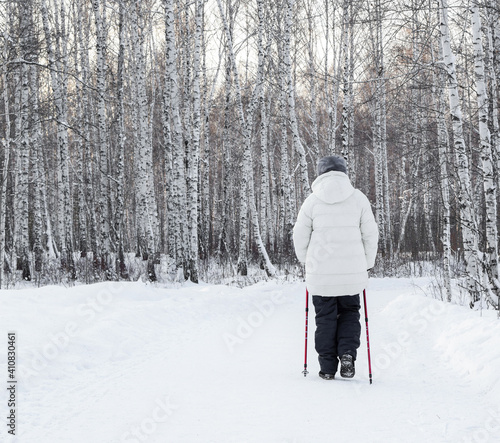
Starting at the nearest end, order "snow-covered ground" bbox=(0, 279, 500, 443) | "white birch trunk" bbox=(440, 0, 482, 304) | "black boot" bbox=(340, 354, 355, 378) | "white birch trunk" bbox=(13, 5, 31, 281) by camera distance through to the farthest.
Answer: "snow-covered ground" bbox=(0, 279, 500, 443) < "black boot" bbox=(340, 354, 355, 378) < "white birch trunk" bbox=(440, 0, 482, 304) < "white birch trunk" bbox=(13, 5, 31, 281)

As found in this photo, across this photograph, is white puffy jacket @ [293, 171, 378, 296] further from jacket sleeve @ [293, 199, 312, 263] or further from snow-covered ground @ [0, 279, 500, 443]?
snow-covered ground @ [0, 279, 500, 443]

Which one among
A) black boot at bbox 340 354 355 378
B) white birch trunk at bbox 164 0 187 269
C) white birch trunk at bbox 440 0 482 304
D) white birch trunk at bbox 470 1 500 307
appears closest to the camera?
black boot at bbox 340 354 355 378

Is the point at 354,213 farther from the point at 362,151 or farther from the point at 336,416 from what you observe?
the point at 362,151

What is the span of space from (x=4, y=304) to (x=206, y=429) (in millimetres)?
3989

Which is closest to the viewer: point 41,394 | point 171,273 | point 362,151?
point 41,394

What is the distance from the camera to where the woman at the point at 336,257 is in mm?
4449

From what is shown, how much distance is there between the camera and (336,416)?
333 centimetres

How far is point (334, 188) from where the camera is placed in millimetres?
4547

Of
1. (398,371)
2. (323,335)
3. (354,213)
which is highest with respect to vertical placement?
(354,213)

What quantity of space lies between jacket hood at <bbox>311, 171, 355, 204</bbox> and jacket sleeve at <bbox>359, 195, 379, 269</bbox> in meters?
0.21

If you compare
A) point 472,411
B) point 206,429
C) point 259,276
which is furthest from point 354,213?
point 259,276

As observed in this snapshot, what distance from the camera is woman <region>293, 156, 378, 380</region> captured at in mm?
Answer: 4449

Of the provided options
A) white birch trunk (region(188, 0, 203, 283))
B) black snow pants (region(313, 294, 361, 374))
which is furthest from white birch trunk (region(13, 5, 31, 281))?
black snow pants (region(313, 294, 361, 374))

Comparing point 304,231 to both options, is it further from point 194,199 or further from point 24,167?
point 24,167
